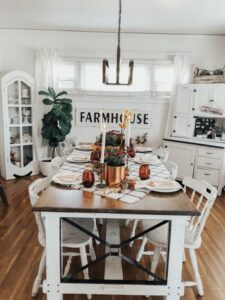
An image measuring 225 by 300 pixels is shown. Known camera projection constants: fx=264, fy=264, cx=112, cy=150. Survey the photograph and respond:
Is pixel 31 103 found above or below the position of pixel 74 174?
above

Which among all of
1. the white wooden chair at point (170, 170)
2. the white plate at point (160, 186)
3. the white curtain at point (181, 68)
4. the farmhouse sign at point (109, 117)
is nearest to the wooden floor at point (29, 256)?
the white wooden chair at point (170, 170)

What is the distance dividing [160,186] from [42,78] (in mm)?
3609

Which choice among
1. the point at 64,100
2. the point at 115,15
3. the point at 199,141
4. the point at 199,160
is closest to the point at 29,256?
the point at 64,100

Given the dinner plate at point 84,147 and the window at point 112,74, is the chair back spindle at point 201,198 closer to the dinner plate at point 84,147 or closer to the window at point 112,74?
Result: the dinner plate at point 84,147

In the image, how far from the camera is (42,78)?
15.6 ft

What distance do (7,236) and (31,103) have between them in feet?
8.54

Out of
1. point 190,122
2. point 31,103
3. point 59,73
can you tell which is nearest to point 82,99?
point 59,73

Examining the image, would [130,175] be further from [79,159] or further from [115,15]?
[115,15]

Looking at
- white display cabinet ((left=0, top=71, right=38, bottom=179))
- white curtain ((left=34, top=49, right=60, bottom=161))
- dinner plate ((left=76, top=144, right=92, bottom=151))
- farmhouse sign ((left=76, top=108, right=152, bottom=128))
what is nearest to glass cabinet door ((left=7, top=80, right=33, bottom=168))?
white display cabinet ((left=0, top=71, right=38, bottom=179))

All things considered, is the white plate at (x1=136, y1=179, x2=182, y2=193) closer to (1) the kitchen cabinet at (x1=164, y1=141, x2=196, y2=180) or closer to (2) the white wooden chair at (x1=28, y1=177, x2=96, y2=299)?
(2) the white wooden chair at (x1=28, y1=177, x2=96, y2=299)

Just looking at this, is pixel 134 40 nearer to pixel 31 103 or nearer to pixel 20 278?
pixel 31 103

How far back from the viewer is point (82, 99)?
16.1ft

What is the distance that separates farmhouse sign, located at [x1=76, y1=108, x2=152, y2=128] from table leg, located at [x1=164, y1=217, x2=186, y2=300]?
11.3 ft

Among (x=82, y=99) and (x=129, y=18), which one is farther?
(x=82, y=99)
